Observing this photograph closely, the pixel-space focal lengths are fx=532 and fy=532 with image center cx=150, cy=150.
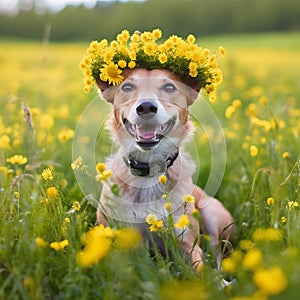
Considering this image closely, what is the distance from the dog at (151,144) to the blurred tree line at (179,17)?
22.3m

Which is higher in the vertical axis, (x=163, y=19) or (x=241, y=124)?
(x=163, y=19)

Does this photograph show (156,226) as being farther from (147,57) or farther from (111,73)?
(147,57)

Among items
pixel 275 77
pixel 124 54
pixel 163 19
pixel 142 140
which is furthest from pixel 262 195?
pixel 163 19

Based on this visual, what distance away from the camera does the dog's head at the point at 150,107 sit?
3385 millimetres

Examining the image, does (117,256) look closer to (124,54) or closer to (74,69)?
(124,54)

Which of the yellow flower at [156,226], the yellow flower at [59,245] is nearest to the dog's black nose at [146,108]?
the yellow flower at [156,226]

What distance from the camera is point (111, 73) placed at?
3447 mm

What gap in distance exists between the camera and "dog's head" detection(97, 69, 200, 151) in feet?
11.1

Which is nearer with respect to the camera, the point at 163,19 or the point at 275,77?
the point at 275,77

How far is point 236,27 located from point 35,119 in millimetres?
21994

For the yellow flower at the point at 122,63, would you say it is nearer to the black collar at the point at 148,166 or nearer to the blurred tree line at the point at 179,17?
the black collar at the point at 148,166

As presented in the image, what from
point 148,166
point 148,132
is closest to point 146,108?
point 148,132

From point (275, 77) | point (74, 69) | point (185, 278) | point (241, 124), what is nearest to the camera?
point (185, 278)

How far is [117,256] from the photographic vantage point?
2.28 m
